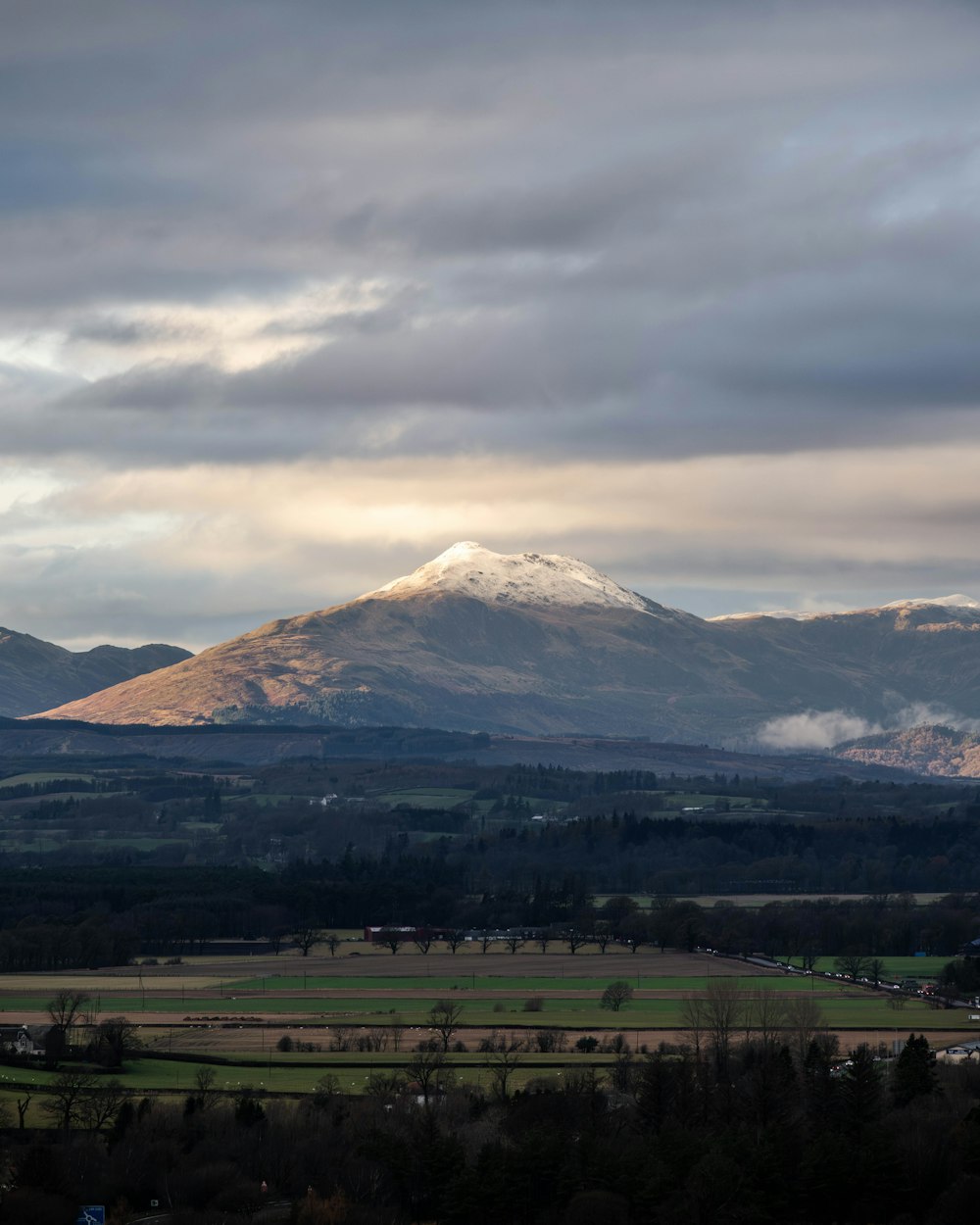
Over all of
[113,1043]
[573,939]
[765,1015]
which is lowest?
[113,1043]

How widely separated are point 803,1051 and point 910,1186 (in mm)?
24578

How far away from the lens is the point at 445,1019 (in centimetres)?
12950

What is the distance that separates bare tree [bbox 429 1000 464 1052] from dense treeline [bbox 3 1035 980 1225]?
19492mm

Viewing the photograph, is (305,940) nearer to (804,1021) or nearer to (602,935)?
(602,935)

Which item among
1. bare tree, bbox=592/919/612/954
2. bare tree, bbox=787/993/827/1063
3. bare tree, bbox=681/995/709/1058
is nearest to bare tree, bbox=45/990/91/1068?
bare tree, bbox=681/995/709/1058

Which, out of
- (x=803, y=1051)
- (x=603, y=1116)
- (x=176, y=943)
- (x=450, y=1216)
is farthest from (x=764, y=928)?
(x=450, y=1216)

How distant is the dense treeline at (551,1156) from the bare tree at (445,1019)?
64.0ft

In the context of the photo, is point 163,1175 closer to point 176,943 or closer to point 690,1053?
point 690,1053

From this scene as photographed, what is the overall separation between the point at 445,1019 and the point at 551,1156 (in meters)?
41.7

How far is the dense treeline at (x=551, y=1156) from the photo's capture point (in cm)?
8462

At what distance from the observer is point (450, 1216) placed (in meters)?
85.8

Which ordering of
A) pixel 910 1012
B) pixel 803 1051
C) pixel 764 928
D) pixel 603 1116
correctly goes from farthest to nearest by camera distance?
pixel 764 928, pixel 910 1012, pixel 803 1051, pixel 603 1116

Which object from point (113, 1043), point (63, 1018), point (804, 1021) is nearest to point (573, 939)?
point (804, 1021)

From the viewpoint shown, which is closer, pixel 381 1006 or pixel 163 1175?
pixel 163 1175
